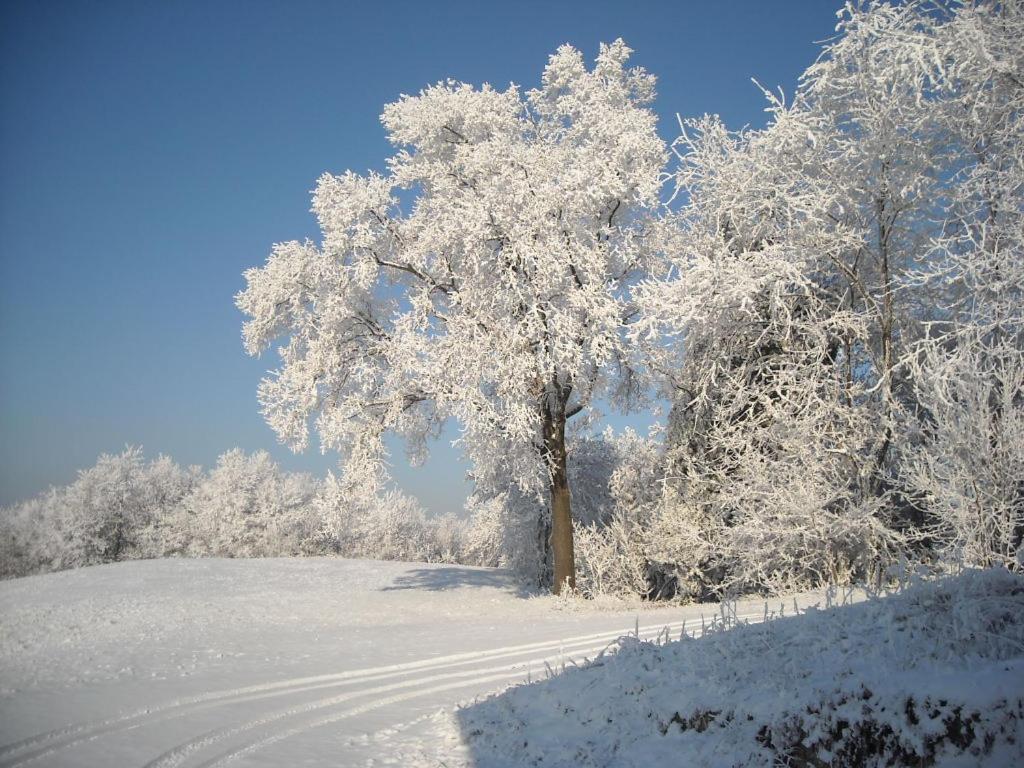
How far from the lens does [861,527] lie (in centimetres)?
1386

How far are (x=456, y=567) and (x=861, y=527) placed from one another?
1776 centimetres

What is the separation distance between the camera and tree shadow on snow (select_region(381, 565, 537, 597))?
21500mm

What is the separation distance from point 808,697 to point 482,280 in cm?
1238

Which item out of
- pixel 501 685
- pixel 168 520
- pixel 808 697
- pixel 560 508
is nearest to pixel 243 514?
pixel 168 520

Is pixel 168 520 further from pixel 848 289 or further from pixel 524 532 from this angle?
pixel 848 289

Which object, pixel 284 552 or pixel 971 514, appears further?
pixel 284 552

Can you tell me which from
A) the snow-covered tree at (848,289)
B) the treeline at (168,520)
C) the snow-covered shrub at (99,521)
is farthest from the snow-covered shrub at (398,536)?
the snow-covered tree at (848,289)

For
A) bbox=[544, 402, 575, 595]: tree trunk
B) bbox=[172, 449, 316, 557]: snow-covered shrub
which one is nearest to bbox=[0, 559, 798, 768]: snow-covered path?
bbox=[544, 402, 575, 595]: tree trunk

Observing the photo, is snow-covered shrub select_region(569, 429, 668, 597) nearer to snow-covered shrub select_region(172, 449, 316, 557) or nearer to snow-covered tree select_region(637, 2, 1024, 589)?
snow-covered tree select_region(637, 2, 1024, 589)

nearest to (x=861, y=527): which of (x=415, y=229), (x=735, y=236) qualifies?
(x=735, y=236)

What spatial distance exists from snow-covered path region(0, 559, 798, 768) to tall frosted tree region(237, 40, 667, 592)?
3638 mm

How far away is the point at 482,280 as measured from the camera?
53.2 ft

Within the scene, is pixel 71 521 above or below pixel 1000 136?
below

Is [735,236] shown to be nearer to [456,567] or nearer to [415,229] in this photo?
[415,229]
